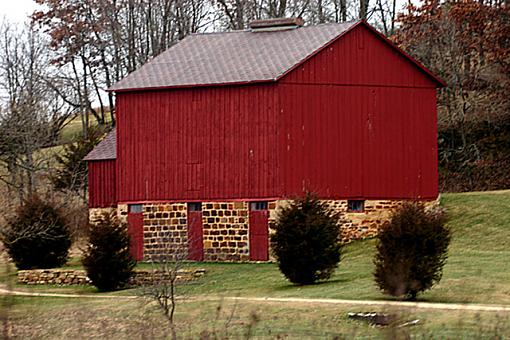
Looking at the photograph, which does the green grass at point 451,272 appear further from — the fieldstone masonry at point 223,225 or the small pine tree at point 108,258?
the small pine tree at point 108,258

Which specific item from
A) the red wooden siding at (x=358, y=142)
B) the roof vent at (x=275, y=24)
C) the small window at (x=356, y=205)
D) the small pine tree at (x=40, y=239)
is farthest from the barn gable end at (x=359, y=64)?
the small pine tree at (x=40, y=239)

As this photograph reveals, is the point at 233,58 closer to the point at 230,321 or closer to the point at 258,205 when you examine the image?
the point at 258,205

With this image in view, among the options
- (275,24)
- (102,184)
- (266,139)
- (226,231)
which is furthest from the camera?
(102,184)

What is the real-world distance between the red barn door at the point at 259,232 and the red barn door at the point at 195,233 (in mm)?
1840

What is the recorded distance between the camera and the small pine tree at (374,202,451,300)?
968 inches

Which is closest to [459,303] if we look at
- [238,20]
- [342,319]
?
[342,319]

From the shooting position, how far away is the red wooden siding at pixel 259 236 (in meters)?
36.8

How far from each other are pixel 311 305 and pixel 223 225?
44.1 feet

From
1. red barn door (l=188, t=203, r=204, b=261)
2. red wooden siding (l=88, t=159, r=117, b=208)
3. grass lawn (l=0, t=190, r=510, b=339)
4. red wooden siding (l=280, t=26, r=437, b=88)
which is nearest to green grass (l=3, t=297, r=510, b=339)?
grass lawn (l=0, t=190, r=510, b=339)

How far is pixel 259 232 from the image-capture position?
36969 mm

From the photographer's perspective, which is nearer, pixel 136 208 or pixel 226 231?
pixel 226 231

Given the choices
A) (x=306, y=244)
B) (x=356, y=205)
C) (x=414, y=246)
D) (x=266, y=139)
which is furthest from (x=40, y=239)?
(x=414, y=246)

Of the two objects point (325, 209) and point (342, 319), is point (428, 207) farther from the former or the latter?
point (342, 319)

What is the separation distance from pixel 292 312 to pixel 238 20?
126ft
